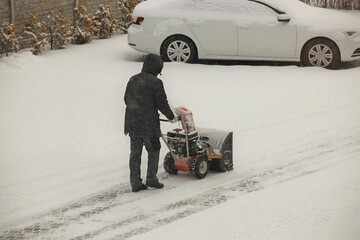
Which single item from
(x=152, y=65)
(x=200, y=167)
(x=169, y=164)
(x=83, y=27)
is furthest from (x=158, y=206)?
(x=83, y=27)

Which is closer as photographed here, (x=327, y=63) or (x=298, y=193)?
Result: (x=298, y=193)

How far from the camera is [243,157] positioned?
8.97 metres

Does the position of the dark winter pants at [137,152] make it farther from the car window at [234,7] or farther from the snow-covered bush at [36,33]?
the snow-covered bush at [36,33]

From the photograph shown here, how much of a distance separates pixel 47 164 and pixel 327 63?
6.56 metres

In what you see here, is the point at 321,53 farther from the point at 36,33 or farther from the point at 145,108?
the point at 145,108

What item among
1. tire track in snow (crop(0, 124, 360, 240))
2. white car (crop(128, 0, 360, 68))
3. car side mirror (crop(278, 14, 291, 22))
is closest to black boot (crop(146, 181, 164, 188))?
tire track in snow (crop(0, 124, 360, 240))

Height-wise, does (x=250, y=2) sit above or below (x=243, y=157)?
above

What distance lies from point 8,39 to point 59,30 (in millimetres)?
1658

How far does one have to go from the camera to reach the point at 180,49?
13.6 metres

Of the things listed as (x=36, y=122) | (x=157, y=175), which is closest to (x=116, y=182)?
(x=157, y=175)

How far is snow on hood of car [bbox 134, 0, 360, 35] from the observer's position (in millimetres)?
13344

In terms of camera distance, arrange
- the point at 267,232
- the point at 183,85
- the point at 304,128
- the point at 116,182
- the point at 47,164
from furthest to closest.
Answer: the point at 183,85, the point at 304,128, the point at 47,164, the point at 116,182, the point at 267,232

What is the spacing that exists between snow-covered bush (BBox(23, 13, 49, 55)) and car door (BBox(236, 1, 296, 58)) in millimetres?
4168

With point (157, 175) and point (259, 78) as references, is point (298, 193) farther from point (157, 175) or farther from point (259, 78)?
point (259, 78)
